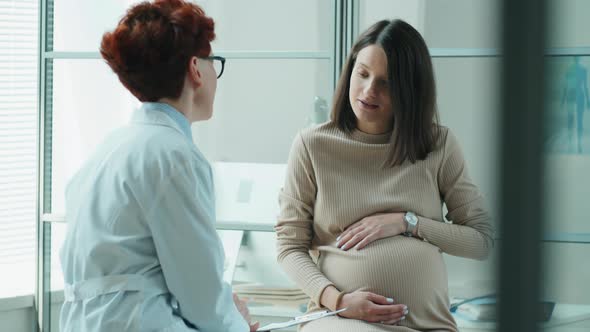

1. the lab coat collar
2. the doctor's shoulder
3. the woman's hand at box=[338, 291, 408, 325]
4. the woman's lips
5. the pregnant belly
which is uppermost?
the woman's lips

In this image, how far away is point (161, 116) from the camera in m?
1.58

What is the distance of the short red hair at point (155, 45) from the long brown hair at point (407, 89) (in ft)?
1.92

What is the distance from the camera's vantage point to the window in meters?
3.40

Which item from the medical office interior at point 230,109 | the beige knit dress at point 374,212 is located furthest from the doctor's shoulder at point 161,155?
the medical office interior at point 230,109

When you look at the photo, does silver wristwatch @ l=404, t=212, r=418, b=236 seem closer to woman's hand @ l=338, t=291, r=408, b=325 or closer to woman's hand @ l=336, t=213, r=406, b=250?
woman's hand @ l=336, t=213, r=406, b=250

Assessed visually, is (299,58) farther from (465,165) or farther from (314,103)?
(465,165)

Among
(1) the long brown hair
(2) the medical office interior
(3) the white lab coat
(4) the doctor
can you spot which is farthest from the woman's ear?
(2) the medical office interior

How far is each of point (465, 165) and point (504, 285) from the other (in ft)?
5.97

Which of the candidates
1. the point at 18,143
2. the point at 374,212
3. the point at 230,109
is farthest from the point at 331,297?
the point at 18,143

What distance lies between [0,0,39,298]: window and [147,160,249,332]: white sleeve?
216 centimetres

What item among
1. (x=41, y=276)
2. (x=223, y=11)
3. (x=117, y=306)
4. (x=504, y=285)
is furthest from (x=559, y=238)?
(x=41, y=276)

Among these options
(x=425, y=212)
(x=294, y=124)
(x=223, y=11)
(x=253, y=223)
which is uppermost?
(x=223, y=11)

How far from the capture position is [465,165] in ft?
6.68

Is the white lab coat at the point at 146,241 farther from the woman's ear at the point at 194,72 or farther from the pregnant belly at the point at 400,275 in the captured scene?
the pregnant belly at the point at 400,275
